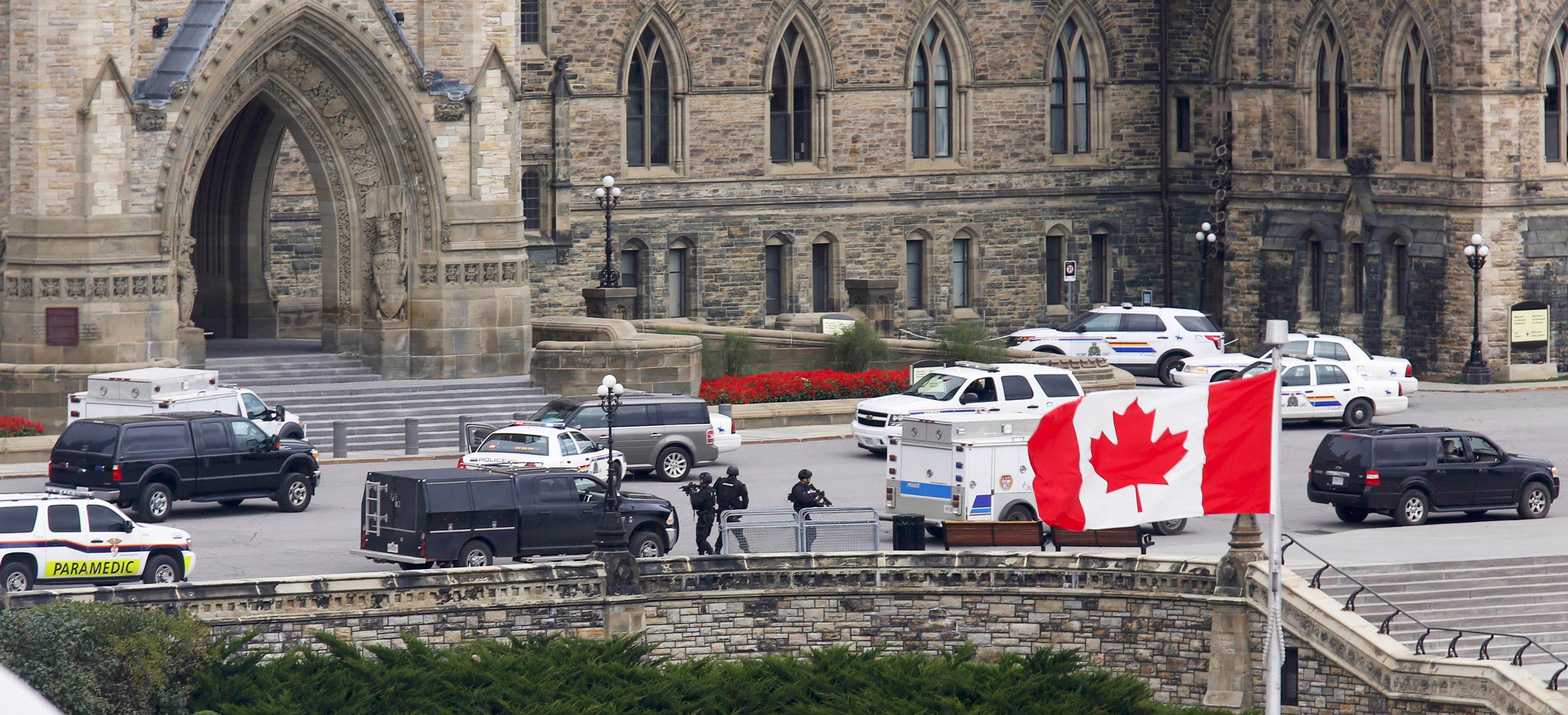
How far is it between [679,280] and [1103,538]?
980 inches

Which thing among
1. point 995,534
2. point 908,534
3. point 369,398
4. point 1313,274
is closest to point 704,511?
point 908,534

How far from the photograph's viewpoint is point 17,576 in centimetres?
2736

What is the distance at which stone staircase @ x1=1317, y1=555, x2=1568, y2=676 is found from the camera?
27641mm

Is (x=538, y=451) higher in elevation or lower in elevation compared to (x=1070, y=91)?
lower

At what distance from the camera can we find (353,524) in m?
32.4

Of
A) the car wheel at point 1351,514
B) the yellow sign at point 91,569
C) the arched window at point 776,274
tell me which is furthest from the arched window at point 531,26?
the yellow sign at point 91,569

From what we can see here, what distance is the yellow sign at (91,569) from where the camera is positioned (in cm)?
2753

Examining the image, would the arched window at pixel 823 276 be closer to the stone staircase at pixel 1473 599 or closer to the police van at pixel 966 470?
the police van at pixel 966 470

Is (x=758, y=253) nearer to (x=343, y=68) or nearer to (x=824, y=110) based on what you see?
(x=824, y=110)

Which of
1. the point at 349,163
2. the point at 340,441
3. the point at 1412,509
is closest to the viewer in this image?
the point at 1412,509

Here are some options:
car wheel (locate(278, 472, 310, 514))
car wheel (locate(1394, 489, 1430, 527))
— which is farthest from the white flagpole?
car wheel (locate(278, 472, 310, 514))

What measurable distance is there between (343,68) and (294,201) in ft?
29.1

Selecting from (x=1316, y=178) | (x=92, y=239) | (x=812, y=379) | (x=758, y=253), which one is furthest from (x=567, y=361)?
(x=1316, y=178)

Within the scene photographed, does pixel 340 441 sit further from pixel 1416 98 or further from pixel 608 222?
pixel 1416 98
